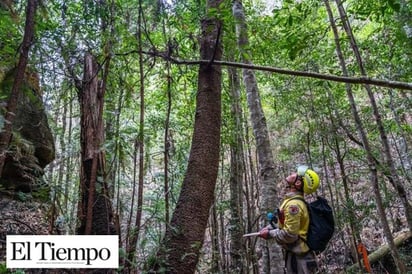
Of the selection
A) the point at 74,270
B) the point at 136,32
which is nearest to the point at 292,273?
the point at 74,270

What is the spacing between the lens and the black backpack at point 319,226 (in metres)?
3.29

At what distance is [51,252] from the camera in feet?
8.86

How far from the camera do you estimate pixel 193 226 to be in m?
3.34

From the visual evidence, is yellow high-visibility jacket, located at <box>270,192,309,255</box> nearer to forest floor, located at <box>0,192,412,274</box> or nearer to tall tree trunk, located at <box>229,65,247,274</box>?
tall tree trunk, located at <box>229,65,247,274</box>

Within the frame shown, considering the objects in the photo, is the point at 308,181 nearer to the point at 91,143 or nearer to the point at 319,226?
the point at 319,226

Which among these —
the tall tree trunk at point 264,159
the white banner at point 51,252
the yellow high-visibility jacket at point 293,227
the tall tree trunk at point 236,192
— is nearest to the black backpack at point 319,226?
the yellow high-visibility jacket at point 293,227

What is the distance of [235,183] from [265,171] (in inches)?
Answer: 58.9

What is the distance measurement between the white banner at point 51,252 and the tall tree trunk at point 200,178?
646 millimetres

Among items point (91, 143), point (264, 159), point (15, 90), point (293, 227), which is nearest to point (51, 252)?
point (91, 143)

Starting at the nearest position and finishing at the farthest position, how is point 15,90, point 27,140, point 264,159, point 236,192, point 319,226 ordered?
point 15,90
point 319,226
point 264,159
point 27,140
point 236,192

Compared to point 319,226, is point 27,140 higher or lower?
higher

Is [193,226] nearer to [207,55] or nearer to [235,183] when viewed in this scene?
[207,55]

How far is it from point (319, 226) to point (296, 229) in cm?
27

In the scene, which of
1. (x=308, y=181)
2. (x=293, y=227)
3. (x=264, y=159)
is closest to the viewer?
(x=293, y=227)
